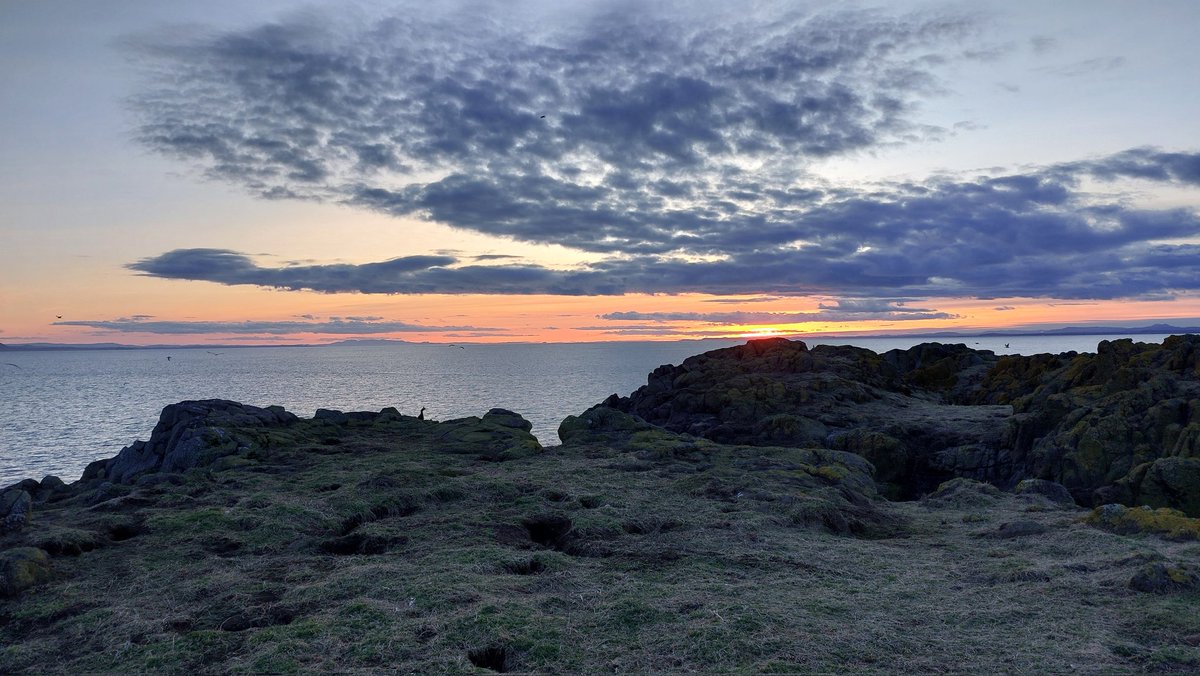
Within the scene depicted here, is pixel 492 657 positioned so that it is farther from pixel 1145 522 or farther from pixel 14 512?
pixel 1145 522

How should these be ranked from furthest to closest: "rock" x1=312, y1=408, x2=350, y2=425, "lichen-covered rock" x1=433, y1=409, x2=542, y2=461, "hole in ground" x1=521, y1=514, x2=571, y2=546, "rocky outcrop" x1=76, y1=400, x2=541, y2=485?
"rock" x1=312, y1=408, x2=350, y2=425
"lichen-covered rock" x1=433, y1=409, x2=542, y2=461
"rocky outcrop" x1=76, y1=400, x2=541, y2=485
"hole in ground" x1=521, y1=514, x2=571, y2=546

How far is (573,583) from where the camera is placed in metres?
16.0

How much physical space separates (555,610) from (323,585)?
211 inches

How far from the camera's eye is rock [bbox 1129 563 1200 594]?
14.7 m

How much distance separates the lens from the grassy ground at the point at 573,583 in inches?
481

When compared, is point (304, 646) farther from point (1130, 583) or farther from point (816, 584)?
point (1130, 583)

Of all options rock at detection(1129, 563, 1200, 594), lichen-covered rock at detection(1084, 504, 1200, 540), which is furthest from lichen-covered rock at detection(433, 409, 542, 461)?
rock at detection(1129, 563, 1200, 594)

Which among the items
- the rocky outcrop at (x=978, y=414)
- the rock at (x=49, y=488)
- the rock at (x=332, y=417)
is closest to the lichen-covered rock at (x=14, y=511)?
the rock at (x=49, y=488)

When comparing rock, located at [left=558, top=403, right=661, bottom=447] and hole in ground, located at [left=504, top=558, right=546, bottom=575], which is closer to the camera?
hole in ground, located at [left=504, top=558, right=546, bottom=575]

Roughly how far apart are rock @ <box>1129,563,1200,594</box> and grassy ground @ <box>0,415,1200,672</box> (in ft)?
1.42

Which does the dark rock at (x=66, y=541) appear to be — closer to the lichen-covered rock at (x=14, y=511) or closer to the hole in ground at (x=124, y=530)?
the hole in ground at (x=124, y=530)

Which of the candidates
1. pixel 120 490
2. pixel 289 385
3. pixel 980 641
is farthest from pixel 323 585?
pixel 289 385

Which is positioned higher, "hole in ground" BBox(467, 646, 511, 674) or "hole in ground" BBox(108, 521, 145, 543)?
"hole in ground" BBox(467, 646, 511, 674)

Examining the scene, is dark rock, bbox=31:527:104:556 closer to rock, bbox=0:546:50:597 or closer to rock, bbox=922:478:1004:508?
rock, bbox=0:546:50:597
